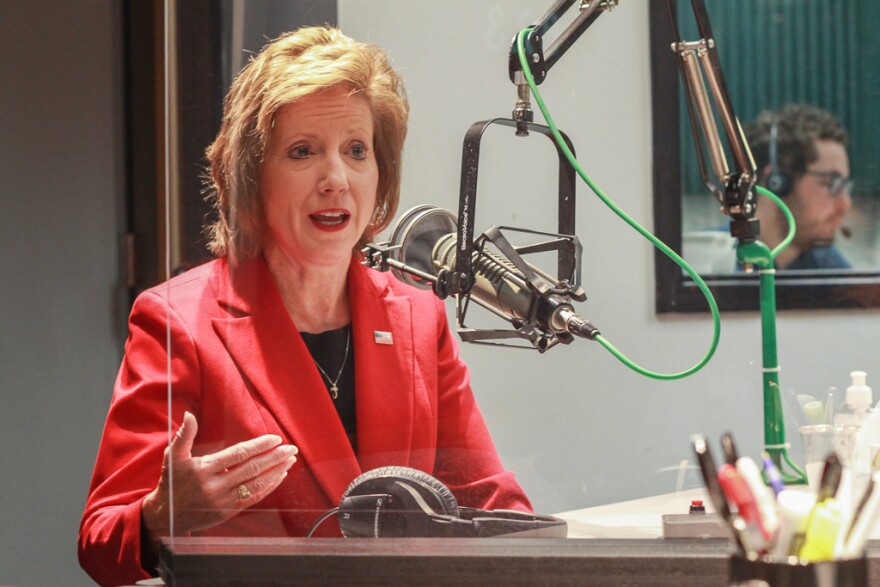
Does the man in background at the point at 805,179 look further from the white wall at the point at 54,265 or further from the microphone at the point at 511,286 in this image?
the white wall at the point at 54,265

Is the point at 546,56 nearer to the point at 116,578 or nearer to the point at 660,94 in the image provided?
the point at 660,94

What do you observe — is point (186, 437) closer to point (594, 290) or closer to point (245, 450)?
point (245, 450)

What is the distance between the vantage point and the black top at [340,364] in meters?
1.03

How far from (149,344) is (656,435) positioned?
0.49 metres

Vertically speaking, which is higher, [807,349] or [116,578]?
[807,349]

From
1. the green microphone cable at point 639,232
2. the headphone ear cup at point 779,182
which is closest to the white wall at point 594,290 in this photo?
the green microphone cable at point 639,232

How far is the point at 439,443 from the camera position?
3.39ft

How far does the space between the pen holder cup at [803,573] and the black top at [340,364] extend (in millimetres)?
419

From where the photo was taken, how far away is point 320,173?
40.1 inches

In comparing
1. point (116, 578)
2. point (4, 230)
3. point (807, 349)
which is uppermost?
point (4, 230)

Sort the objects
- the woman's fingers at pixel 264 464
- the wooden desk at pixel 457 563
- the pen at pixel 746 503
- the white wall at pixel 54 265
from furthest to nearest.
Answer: the white wall at pixel 54 265, the woman's fingers at pixel 264 464, the wooden desk at pixel 457 563, the pen at pixel 746 503

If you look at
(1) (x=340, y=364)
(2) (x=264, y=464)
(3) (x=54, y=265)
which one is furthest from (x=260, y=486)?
(3) (x=54, y=265)

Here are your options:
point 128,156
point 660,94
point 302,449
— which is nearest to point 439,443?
point 302,449

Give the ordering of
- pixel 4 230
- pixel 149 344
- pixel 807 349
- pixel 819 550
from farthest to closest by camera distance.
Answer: pixel 4 230, pixel 149 344, pixel 807 349, pixel 819 550
